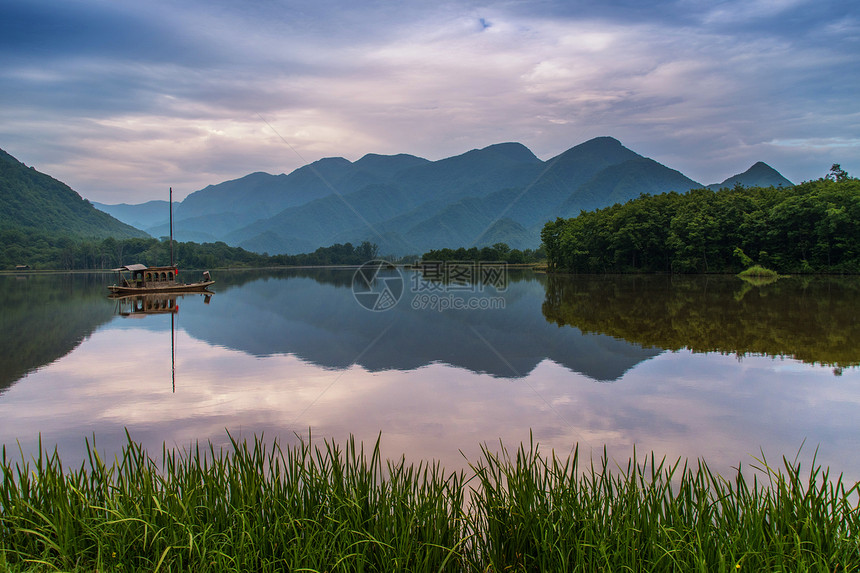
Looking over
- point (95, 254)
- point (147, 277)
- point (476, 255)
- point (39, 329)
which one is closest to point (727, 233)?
point (476, 255)

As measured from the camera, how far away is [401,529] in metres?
3.23

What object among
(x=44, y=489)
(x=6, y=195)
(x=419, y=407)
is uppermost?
(x=6, y=195)

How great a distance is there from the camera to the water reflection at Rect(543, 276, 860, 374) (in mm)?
11930

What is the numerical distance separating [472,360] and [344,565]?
28.0 feet

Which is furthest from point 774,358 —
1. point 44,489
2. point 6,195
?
point 6,195

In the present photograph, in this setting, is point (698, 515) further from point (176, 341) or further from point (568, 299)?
point (568, 299)

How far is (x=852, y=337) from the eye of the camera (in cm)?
1302

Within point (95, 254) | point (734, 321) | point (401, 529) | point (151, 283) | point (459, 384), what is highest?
point (95, 254)

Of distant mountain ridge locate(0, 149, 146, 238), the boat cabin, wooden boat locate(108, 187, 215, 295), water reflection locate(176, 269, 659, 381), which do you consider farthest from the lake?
distant mountain ridge locate(0, 149, 146, 238)

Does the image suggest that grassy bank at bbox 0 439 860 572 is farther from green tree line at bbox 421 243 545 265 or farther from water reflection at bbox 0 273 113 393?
green tree line at bbox 421 243 545 265

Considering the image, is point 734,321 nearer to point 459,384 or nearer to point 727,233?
point 459,384

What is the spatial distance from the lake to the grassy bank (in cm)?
60

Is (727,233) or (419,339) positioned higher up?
(727,233)

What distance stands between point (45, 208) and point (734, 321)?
182m
